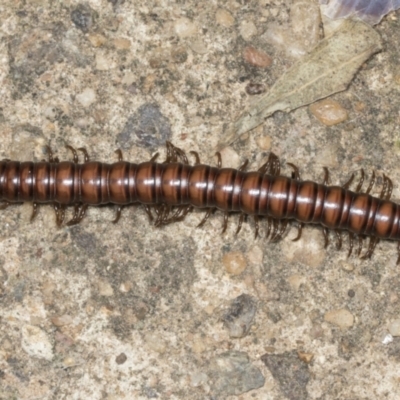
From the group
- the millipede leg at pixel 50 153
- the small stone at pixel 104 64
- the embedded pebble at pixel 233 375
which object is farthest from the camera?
the small stone at pixel 104 64

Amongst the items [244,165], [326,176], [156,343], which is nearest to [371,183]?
[326,176]

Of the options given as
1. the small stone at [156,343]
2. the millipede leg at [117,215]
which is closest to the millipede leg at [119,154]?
the millipede leg at [117,215]

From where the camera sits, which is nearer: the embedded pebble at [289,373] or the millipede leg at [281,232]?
the embedded pebble at [289,373]

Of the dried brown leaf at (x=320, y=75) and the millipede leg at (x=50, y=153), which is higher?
the dried brown leaf at (x=320, y=75)

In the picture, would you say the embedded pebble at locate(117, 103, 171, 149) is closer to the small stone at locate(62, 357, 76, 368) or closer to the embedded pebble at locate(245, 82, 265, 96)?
the embedded pebble at locate(245, 82, 265, 96)

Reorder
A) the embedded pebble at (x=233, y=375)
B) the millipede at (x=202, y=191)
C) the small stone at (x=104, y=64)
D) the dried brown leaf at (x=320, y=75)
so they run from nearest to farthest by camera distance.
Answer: the millipede at (x=202, y=191)
the embedded pebble at (x=233, y=375)
the dried brown leaf at (x=320, y=75)
the small stone at (x=104, y=64)

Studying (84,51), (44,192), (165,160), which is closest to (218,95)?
(165,160)

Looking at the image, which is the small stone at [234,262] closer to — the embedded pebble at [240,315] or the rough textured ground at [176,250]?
the rough textured ground at [176,250]
